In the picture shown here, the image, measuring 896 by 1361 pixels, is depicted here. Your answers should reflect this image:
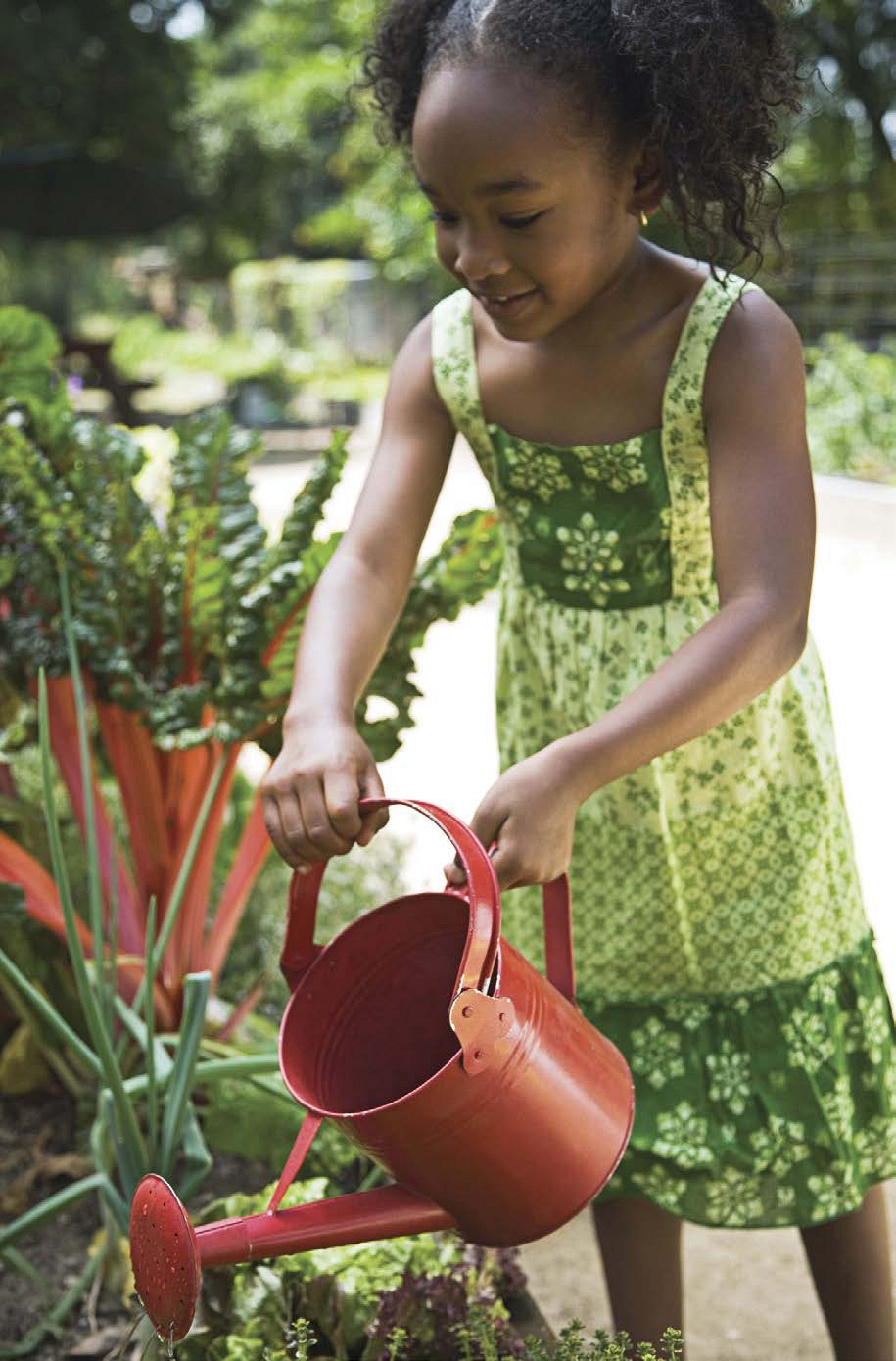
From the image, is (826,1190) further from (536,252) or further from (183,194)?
(183,194)

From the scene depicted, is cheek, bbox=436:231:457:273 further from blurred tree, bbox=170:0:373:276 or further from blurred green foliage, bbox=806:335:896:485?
blurred tree, bbox=170:0:373:276

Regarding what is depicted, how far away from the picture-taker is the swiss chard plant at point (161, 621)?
201cm

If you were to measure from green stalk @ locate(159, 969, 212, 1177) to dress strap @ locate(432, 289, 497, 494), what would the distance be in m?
0.61

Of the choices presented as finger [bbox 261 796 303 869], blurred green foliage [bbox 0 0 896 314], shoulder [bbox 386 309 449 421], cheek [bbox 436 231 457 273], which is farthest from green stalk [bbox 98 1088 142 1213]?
blurred green foliage [bbox 0 0 896 314]

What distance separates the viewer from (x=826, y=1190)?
62.6 inches

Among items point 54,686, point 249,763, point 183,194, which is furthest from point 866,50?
point 54,686

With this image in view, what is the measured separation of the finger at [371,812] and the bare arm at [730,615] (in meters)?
0.08

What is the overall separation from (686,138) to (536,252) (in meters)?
0.16

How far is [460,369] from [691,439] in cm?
27

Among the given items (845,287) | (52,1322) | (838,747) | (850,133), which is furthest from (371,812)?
(850,133)

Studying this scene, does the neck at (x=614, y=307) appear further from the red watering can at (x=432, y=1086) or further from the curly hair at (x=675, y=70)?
the red watering can at (x=432, y=1086)

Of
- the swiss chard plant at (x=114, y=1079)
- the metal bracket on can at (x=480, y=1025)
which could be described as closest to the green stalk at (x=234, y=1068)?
the swiss chard plant at (x=114, y=1079)

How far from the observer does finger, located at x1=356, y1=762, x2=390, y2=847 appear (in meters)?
1.23

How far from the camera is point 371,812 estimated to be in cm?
124
